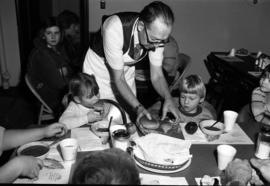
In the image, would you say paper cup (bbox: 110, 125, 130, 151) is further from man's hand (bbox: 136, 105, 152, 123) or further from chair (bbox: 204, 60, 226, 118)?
chair (bbox: 204, 60, 226, 118)

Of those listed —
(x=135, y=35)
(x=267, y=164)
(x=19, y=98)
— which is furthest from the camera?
(x=19, y=98)

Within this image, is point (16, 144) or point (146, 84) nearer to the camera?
point (16, 144)

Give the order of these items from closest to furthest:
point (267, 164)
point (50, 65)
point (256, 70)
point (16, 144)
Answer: point (267, 164)
point (16, 144)
point (50, 65)
point (256, 70)

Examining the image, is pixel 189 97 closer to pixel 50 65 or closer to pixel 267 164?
pixel 267 164

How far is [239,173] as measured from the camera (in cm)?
126

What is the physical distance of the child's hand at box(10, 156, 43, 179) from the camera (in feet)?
4.12

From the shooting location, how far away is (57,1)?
489 centimetres

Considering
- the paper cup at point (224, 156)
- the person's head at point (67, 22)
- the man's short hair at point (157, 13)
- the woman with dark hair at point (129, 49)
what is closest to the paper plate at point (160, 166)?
the paper cup at point (224, 156)

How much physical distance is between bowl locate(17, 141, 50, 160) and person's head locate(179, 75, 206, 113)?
3.69 feet

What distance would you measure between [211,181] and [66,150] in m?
0.67

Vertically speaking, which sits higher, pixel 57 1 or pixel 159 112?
pixel 57 1

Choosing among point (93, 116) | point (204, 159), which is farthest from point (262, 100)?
point (93, 116)

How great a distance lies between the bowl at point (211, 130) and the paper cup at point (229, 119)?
0.11ft

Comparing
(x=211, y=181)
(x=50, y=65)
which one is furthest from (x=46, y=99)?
(x=211, y=181)
